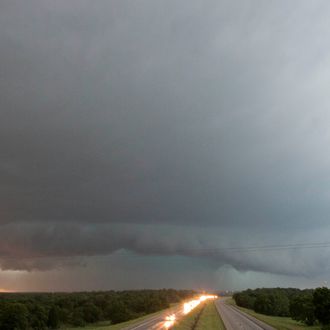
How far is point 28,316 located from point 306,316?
91.0m

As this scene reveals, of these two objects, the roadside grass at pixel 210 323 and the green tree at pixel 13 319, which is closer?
the roadside grass at pixel 210 323

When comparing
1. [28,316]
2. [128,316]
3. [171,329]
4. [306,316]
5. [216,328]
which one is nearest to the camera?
[171,329]

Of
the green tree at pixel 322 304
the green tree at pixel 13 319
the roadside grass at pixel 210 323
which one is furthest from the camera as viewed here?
the green tree at pixel 13 319

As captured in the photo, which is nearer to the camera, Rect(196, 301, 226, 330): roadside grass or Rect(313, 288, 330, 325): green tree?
Rect(313, 288, 330, 325): green tree

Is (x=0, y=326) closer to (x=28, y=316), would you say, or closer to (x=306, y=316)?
(x=28, y=316)

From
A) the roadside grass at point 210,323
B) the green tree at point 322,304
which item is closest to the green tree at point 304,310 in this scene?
the green tree at point 322,304

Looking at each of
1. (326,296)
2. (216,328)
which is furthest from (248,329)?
(326,296)

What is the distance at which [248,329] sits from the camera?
328 feet

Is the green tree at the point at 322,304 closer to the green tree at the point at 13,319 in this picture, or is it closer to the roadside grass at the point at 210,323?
the roadside grass at the point at 210,323

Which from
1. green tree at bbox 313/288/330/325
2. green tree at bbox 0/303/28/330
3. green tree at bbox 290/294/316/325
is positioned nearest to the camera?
green tree at bbox 313/288/330/325

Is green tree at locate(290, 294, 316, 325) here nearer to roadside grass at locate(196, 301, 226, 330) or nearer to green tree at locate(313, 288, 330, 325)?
green tree at locate(313, 288, 330, 325)

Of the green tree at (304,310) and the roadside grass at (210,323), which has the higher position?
the green tree at (304,310)

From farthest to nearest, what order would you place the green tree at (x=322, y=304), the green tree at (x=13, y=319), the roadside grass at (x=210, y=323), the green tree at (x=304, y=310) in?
the green tree at (x=13, y=319), the green tree at (x=304, y=310), the roadside grass at (x=210, y=323), the green tree at (x=322, y=304)

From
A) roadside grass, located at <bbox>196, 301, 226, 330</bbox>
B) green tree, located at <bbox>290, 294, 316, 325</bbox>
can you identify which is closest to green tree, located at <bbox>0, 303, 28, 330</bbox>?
roadside grass, located at <bbox>196, 301, 226, 330</bbox>
